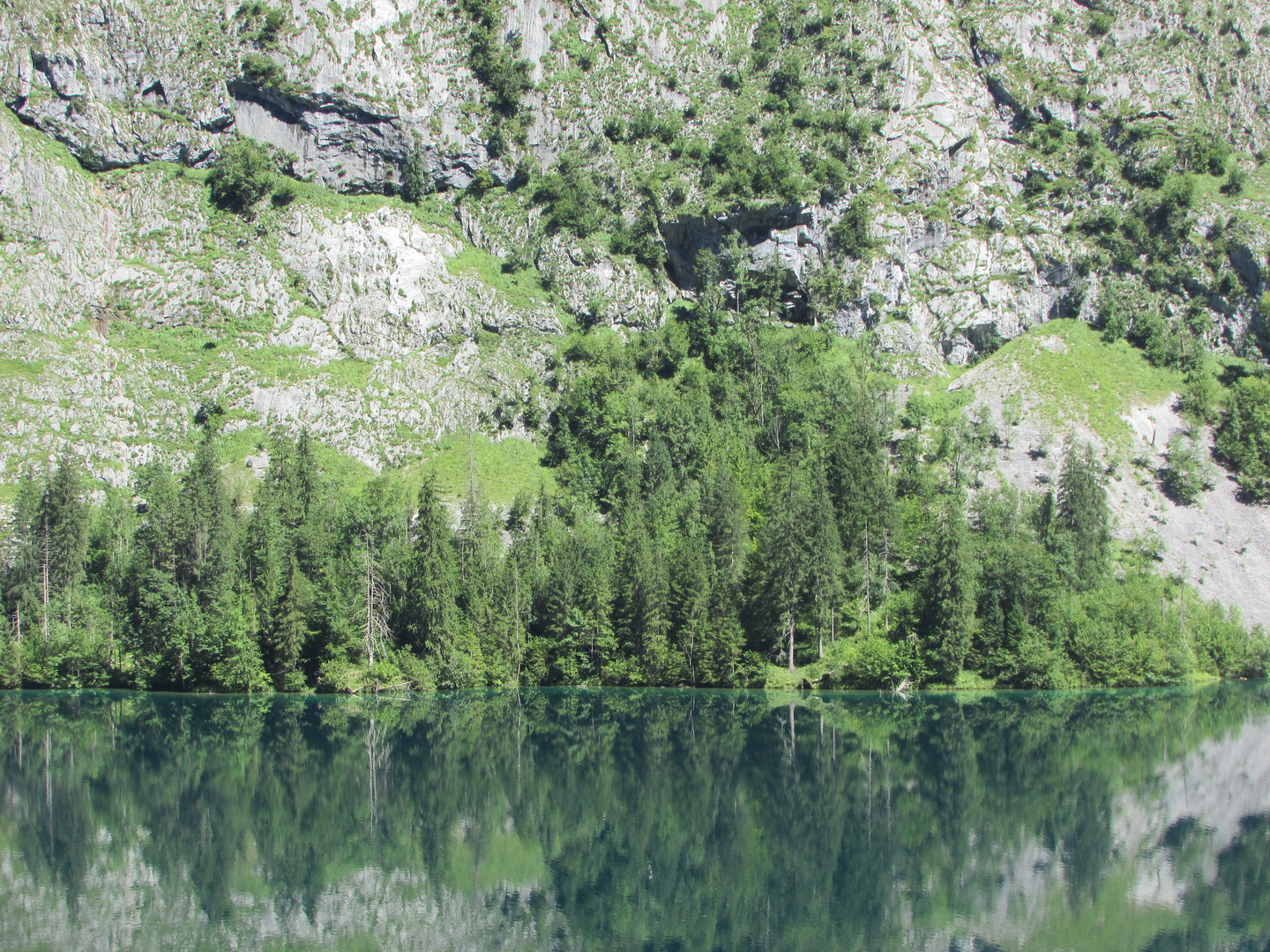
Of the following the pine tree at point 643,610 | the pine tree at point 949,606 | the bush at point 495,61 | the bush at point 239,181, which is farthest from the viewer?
the bush at point 495,61

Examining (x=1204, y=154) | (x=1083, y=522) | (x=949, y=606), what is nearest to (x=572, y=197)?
(x=1083, y=522)

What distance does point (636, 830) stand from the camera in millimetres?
39750

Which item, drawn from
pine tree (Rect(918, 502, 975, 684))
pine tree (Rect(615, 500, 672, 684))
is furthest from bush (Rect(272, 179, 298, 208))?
pine tree (Rect(918, 502, 975, 684))

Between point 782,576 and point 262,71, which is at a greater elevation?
point 262,71

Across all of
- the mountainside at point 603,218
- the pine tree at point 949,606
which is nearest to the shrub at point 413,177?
the mountainside at point 603,218

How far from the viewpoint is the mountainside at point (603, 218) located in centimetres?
11881

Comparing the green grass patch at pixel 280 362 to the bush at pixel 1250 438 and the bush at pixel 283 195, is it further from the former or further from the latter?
the bush at pixel 1250 438

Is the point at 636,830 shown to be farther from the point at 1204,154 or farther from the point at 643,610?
the point at 1204,154

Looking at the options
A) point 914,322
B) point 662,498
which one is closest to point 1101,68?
point 914,322

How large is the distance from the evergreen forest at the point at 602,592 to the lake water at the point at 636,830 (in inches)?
485

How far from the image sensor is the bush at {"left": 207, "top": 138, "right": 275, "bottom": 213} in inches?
5374

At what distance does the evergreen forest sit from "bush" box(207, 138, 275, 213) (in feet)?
179

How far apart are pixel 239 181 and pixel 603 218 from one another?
5361 centimetres

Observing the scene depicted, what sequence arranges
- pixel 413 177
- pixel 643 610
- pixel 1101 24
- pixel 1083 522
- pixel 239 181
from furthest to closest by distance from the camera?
pixel 1101 24 < pixel 413 177 < pixel 239 181 < pixel 1083 522 < pixel 643 610
